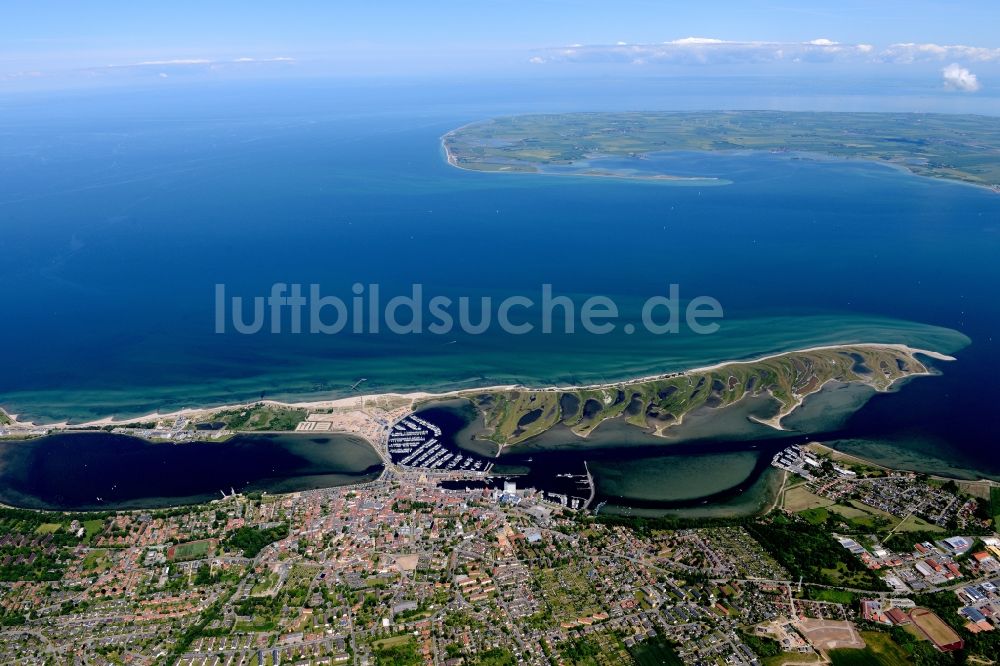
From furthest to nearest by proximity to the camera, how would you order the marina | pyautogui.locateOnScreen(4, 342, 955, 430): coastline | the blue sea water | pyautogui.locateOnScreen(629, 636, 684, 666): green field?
the blue sea water, pyautogui.locateOnScreen(4, 342, 955, 430): coastline, the marina, pyautogui.locateOnScreen(629, 636, 684, 666): green field

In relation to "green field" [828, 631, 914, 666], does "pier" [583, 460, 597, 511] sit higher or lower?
higher

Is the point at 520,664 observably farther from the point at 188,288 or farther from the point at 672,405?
the point at 188,288

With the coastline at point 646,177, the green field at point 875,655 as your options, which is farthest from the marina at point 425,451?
the coastline at point 646,177

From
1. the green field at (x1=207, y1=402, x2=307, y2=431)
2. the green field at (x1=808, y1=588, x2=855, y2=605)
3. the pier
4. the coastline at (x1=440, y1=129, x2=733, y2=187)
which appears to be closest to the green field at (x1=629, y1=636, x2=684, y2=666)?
the green field at (x1=808, y1=588, x2=855, y2=605)

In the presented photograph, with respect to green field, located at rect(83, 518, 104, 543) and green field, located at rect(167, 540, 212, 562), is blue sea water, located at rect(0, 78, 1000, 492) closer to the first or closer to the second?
green field, located at rect(83, 518, 104, 543)

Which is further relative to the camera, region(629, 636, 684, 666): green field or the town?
the town

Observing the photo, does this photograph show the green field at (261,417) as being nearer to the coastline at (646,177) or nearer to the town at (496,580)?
the town at (496,580)

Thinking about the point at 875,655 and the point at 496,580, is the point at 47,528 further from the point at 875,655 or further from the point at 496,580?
the point at 875,655
